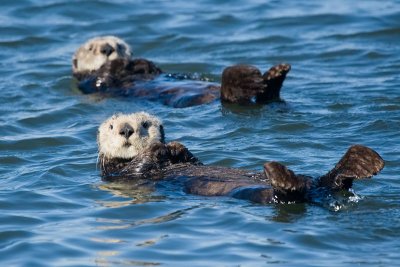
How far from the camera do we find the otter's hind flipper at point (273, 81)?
9.52 metres

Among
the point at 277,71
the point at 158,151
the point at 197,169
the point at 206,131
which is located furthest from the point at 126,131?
the point at 277,71

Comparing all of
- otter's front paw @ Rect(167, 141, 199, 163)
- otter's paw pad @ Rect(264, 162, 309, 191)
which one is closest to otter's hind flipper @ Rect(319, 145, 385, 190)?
otter's paw pad @ Rect(264, 162, 309, 191)

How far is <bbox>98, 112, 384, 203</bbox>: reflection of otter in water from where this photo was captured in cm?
659

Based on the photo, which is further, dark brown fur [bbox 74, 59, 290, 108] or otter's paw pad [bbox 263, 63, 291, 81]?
dark brown fur [bbox 74, 59, 290, 108]

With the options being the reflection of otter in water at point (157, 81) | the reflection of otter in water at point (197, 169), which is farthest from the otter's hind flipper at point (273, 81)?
the reflection of otter in water at point (197, 169)

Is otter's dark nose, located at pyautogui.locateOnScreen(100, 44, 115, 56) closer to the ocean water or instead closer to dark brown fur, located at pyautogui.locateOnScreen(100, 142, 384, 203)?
the ocean water

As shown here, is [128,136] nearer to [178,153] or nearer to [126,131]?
[126,131]

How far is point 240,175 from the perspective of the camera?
24.4 ft

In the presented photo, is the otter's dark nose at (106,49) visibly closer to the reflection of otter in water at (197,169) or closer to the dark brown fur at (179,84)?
the dark brown fur at (179,84)

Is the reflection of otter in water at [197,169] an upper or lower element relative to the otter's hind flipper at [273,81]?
lower

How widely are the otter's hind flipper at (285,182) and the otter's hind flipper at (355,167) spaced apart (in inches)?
8.4

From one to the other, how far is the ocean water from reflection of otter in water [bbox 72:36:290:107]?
16cm

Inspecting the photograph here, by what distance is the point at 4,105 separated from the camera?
1146cm

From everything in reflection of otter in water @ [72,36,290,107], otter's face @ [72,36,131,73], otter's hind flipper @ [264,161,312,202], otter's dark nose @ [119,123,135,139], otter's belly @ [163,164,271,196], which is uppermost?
otter's face @ [72,36,131,73]
